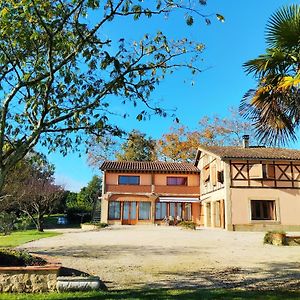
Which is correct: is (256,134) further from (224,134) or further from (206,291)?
(224,134)

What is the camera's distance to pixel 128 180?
36125mm

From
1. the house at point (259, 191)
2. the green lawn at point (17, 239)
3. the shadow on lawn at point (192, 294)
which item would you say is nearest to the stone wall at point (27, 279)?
the shadow on lawn at point (192, 294)

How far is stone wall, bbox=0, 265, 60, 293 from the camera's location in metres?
6.69

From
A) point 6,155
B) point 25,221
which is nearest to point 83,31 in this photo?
point 6,155

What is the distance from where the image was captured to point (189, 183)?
121 ft

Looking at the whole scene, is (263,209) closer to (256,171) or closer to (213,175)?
(256,171)

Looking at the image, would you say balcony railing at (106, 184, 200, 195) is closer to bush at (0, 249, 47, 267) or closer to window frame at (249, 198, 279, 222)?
window frame at (249, 198, 279, 222)

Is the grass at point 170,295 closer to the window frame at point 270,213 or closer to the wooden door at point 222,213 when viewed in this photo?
the window frame at point 270,213

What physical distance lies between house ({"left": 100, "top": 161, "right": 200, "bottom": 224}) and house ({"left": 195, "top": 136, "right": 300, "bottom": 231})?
779cm

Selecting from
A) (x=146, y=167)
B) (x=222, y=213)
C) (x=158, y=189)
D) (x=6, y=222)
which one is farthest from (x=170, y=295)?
(x=146, y=167)

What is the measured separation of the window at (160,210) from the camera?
35.7 meters

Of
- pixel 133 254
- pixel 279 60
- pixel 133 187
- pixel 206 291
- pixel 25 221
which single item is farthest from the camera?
pixel 133 187

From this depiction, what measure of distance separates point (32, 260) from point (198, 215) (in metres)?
29.4

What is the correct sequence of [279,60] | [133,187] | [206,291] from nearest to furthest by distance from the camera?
[206,291]
[279,60]
[133,187]
